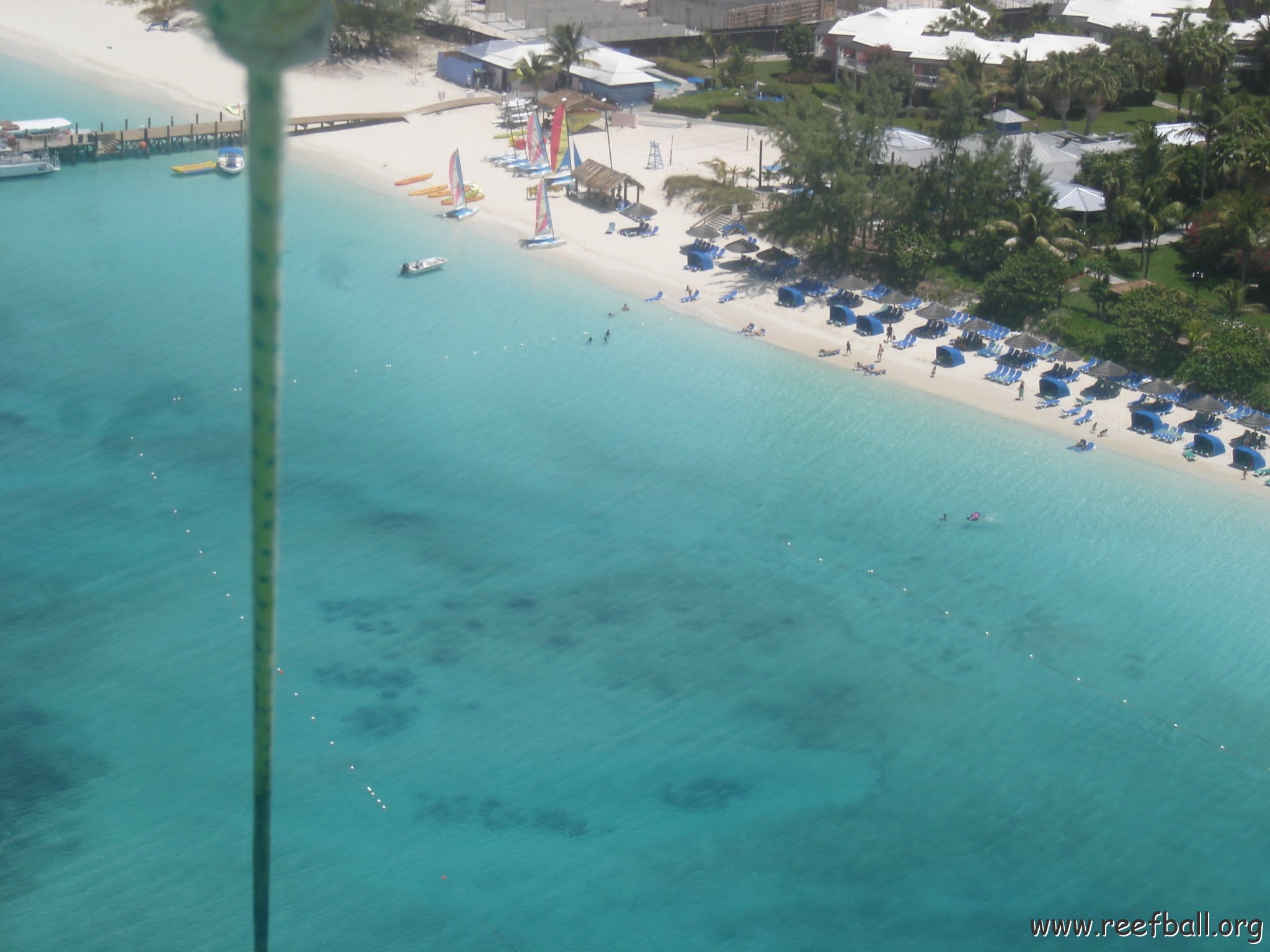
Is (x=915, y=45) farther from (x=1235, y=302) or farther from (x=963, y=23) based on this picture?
(x=1235, y=302)

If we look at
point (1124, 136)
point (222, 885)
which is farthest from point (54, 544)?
point (1124, 136)

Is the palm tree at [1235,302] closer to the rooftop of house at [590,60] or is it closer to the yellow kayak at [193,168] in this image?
the rooftop of house at [590,60]

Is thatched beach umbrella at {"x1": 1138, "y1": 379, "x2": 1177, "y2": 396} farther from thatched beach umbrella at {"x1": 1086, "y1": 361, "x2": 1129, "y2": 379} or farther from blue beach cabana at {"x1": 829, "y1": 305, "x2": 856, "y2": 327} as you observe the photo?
blue beach cabana at {"x1": 829, "y1": 305, "x2": 856, "y2": 327}

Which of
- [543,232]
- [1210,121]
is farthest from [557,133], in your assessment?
[1210,121]

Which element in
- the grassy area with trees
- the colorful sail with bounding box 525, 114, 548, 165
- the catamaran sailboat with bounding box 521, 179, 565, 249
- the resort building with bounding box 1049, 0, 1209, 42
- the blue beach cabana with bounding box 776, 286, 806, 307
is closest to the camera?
the grassy area with trees

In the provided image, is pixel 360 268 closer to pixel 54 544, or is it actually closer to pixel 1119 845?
pixel 54 544

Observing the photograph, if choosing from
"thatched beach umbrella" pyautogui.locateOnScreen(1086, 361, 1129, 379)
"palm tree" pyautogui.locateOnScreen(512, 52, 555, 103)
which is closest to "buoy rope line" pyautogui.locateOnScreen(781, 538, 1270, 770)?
"thatched beach umbrella" pyautogui.locateOnScreen(1086, 361, 1129, 379)
